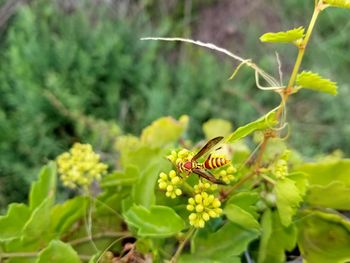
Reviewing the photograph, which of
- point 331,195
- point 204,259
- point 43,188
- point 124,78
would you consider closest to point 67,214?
point 43,188

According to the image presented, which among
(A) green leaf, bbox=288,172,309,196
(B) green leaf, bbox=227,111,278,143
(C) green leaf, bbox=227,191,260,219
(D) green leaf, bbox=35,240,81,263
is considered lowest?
(D) green leaf, bbox=35,240,81,263

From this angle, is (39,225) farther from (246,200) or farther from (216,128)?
(216,128)

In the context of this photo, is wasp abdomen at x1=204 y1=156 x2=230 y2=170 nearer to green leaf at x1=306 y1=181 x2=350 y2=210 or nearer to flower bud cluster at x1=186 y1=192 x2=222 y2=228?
flower bud cluster at x1=186 y1=192 x2=222 y2=228

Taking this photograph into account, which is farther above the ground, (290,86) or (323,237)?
(290,86)

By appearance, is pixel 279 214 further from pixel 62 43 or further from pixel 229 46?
pixel 229 46

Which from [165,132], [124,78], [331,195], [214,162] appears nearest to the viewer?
[214,162]

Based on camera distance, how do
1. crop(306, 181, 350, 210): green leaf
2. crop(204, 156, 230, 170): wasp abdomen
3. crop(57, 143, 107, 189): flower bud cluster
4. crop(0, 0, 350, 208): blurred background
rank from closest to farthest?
crop(204, 156, 230, 170): wasp abdomen → crop(306, 181, 350, 210): green leaf → crop(57, 143, 107, 189): flower bud cluster → crop(0, 0, 350, 208): blurred background

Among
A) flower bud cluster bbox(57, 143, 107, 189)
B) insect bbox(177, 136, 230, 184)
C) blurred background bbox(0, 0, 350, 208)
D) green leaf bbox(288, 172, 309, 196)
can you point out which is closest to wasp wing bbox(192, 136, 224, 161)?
insect bbox(177, 136, 230, 184)
